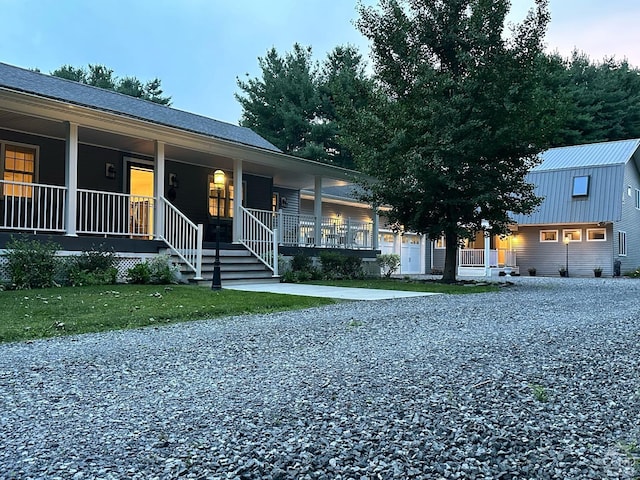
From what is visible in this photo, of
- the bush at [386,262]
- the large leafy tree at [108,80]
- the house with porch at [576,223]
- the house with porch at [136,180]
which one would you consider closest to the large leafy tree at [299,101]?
the large leafy tree at [108,80]

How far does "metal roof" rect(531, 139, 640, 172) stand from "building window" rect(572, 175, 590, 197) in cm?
63

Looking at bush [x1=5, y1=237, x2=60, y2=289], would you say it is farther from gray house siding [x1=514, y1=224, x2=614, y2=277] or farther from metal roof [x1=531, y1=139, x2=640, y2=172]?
gray house siding [x1=514, y1=224, x2=614, y2=277]

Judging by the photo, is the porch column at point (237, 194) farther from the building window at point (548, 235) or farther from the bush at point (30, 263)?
the building window at point (548, 235)

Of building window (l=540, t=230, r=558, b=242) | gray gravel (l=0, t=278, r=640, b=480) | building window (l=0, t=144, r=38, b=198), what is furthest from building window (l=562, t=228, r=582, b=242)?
building window (l=0, t=144, r=38, b=198)

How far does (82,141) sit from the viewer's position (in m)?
11.6

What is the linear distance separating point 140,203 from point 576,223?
61.1 feet

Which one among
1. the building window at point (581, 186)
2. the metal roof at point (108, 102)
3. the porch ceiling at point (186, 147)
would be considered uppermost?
the metal roof at point (108, 102)

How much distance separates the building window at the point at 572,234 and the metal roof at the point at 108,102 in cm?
1495

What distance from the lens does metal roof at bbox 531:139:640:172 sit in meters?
22.2

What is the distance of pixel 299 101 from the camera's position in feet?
94.9

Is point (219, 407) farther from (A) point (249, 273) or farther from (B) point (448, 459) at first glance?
(A) point (249, 273)

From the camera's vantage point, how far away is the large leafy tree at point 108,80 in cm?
3284

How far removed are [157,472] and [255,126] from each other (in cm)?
2910

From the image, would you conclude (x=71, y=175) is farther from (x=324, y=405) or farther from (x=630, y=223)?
(x=630, y=223)
